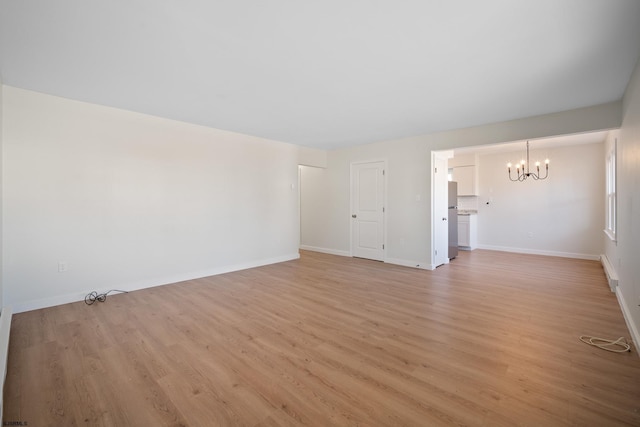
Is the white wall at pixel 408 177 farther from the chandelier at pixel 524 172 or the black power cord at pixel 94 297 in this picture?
the black power cord at pixel 94 297

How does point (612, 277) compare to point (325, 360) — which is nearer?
point (325, 360)

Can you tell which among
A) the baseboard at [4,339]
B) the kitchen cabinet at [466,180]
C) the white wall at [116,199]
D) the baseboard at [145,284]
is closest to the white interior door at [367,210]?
the baseboard at [145,284]

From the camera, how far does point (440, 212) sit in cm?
540

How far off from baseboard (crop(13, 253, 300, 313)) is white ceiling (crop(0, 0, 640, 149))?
240cm

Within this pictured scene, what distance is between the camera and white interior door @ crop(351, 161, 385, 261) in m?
5.87

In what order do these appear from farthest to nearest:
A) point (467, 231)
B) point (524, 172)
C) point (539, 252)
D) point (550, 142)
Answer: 1. point (467, 231)
2. point (524, 172)
3. point (539, 252)
4. point (550, 142)

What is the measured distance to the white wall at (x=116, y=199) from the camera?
3.13 metres

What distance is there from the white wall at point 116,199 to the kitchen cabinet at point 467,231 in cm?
513

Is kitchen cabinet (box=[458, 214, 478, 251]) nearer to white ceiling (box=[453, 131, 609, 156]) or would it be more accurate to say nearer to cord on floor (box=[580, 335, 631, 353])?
white ceiling (box=[453, 131, 609, 156])

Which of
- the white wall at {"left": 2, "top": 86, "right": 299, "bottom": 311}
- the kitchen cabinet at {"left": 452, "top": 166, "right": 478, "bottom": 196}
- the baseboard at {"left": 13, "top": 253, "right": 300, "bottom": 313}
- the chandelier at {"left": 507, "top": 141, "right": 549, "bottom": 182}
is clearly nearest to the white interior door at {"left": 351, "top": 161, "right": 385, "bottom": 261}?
the baseboard at {"left": 13, "top": 253, "right": 300, "bottom": 313}

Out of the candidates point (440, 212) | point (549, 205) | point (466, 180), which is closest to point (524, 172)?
point (549, 205)

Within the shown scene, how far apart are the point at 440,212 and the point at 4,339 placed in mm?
5938

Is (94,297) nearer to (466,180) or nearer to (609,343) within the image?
(609,343)

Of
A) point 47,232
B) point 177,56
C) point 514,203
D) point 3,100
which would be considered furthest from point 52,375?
point 514,203
